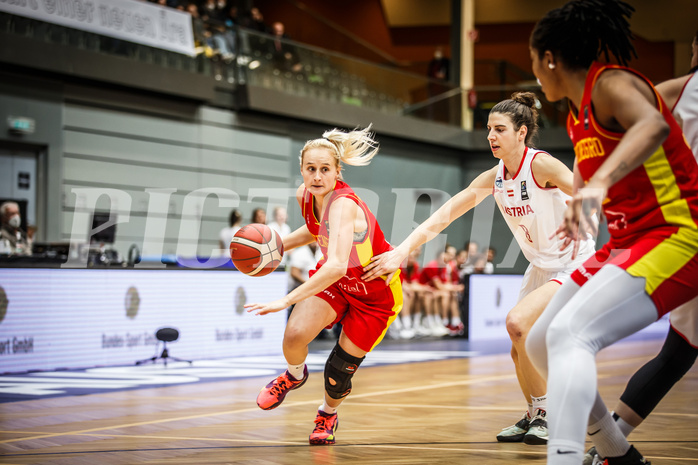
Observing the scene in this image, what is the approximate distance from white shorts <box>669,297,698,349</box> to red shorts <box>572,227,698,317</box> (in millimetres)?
642

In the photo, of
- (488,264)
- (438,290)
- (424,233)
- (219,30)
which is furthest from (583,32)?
(488,264)

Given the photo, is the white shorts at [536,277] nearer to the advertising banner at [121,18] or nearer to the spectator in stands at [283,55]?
the advertising banner at [121,18]

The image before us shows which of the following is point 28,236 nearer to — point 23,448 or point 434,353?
point 434,353

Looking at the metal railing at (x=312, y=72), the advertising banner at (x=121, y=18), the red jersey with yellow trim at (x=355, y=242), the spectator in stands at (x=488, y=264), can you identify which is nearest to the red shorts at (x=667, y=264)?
the red jersey with yellow trim at (x=355, y=242)

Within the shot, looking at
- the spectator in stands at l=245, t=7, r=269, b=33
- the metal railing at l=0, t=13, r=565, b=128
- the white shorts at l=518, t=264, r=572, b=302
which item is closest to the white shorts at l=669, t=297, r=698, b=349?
the white shorts at l=518, t=264, r=572, b=302

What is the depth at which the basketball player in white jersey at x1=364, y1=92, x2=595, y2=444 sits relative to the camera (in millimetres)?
4012

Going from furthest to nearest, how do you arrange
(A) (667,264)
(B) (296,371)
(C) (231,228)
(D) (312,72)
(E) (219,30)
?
(D) (312,72), (E) (219,30), (C) (231,228), (B) (296,371), (A) (667,264)

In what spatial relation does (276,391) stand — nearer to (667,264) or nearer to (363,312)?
(363,312)

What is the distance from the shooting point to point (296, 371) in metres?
4.28

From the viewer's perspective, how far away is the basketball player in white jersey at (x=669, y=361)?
10.0 feet

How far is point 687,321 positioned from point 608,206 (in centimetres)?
86

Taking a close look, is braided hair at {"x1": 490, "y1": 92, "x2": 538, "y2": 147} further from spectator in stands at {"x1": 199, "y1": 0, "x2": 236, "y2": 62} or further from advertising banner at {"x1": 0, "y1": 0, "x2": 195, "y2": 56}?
spectator in stands at {"x1": 199, "y1": 0, "x2": 236, "y2": 62}

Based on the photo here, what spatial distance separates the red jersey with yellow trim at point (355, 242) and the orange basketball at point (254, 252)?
273mm

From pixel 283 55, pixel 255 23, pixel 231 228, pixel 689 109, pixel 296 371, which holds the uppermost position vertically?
pixel 255 23
